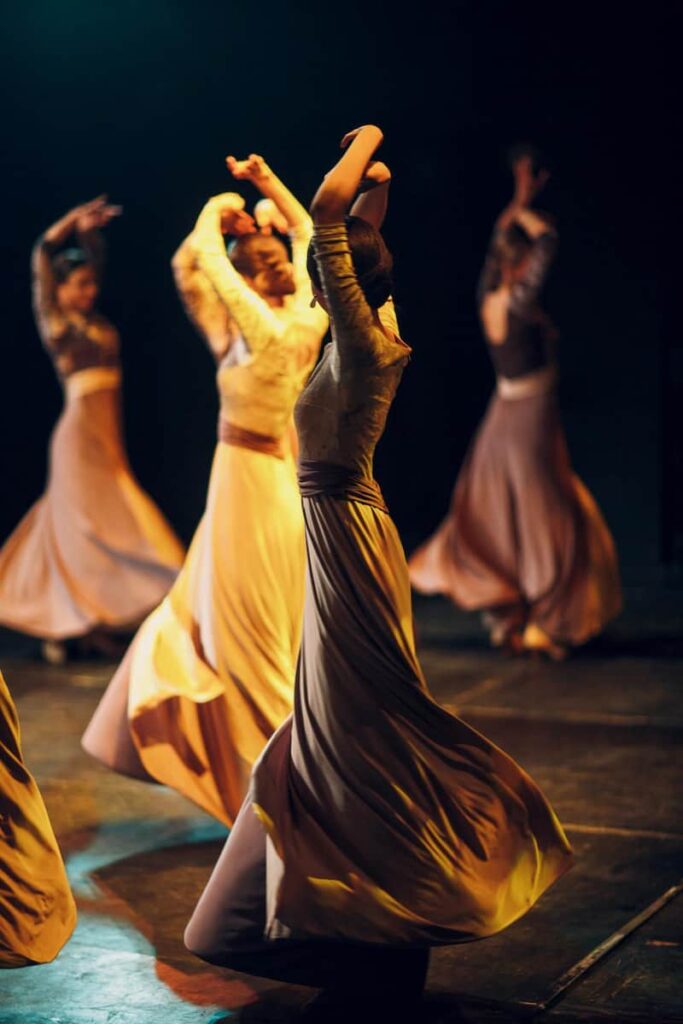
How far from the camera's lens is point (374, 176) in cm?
329

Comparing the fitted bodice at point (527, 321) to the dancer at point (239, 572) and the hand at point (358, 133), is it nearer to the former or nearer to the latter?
the dancer at point (239, 572)

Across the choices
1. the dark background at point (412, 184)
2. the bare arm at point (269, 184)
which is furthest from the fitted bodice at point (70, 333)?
the bare arm at point (269, 184)

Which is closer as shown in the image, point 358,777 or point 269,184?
point 358,777

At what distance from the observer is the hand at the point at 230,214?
4203 mm

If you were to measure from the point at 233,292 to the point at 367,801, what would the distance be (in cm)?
157

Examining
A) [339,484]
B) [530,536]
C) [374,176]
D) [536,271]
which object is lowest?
[530,536]

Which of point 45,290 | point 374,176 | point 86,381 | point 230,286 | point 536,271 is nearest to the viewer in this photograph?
point 374,176

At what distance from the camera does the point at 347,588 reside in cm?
302

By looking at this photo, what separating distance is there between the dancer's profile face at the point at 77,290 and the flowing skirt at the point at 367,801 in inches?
172

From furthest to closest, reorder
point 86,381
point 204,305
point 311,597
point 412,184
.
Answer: point 412,184, point 86,381, point 204,305, point 311,597

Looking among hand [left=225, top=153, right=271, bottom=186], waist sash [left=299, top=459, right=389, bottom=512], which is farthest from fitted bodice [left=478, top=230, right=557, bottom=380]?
waist sash [left=299, top=459, right=389, bottom=512]

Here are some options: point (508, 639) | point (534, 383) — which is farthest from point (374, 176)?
point (508, 639)

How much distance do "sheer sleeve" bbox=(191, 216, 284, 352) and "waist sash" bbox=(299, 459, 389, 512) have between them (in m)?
1.07

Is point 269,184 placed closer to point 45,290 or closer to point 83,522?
point 45,290
